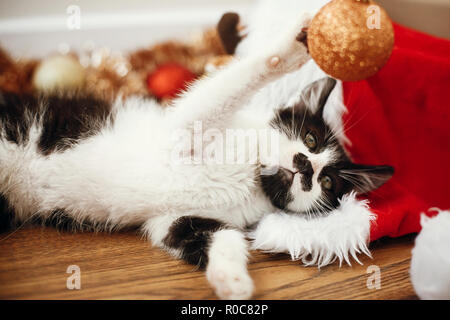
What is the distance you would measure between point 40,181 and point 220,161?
19.4 inches

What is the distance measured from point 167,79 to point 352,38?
3.38 ft

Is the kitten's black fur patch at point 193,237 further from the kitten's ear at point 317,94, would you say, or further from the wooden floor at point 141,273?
the kitten's ear at point 317,94

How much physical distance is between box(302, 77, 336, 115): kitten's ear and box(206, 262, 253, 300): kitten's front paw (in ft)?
1.88

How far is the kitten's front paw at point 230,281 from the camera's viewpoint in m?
0.63

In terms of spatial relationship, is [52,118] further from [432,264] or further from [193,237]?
[432,264]

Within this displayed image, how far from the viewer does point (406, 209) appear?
0.90 metres

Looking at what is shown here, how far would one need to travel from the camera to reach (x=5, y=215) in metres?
0.91

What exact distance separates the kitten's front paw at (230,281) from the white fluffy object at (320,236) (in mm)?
165

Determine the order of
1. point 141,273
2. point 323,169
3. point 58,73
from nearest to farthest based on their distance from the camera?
point 141,273
point 323,169
point 58,73

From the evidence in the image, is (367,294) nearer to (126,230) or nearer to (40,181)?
(126,230)

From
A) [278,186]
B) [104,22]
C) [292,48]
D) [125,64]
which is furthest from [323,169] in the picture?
[104,22]

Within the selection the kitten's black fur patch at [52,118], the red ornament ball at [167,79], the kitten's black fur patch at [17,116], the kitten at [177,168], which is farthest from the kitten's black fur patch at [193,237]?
the red ornament ball at [167,79]

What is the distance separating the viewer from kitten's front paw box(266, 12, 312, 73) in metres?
0.73
